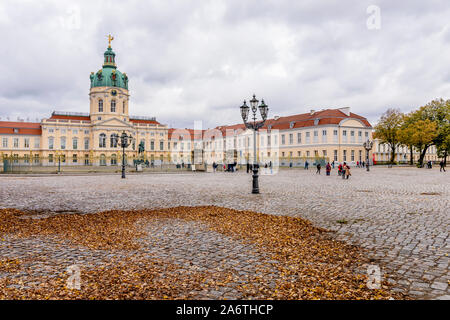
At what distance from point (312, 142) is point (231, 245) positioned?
205ft

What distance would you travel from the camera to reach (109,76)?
8388 cm

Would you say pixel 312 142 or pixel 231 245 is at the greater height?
pixel 312 142

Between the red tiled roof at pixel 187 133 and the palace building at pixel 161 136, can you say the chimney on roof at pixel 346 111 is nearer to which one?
the palace building at pixel 161 136

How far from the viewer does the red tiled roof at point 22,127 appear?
268 feet

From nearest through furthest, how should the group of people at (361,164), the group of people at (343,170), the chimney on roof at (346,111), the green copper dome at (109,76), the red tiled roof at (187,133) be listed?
1. the group of people at (343,170)
2. the group of people at (361,164)
3. the chimney on roof at (346,111)
4. the green copper dome at (109,76)
5. the red tiled roof at (187,133)

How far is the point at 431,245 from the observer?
5.99 metres

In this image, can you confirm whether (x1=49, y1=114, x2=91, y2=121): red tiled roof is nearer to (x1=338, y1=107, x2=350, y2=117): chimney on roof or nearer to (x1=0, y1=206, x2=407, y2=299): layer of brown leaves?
(x1=338, y1=107, x2=350, y2=117): chimney on roof

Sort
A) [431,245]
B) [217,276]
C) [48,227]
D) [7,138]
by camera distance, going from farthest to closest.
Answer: [7,138] < [48,227] < [431,245] < [217,276]

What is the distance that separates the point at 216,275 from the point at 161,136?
9279cm

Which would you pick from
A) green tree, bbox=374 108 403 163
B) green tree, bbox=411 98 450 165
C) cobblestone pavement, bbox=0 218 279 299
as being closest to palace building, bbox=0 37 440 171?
green tree, bbox=374 108 403 163

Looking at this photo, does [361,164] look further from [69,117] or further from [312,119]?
[69,117]

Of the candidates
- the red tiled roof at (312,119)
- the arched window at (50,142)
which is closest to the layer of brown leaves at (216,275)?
the red tiled roof at (312,119)
